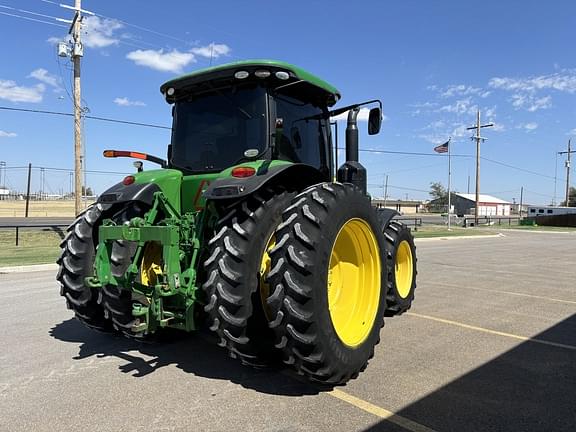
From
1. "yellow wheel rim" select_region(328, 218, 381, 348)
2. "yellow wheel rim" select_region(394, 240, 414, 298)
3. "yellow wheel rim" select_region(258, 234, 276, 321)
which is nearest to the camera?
"yellow wheel rim" select_region(258, 234, 276, 321)

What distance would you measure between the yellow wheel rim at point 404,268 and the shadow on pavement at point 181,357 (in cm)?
298

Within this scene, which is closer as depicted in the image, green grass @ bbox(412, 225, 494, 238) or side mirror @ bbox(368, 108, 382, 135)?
side mirror @ bbox(368, 108, 382, 135)

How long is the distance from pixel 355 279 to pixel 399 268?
8.18 ft

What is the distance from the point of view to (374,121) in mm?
4996

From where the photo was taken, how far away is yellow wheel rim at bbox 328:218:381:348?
13.4 feet

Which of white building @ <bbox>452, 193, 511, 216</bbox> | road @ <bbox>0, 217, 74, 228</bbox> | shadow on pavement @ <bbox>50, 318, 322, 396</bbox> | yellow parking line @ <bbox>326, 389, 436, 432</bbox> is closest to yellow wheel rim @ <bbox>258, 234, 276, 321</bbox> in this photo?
shadow on pavement @ <bbox>50, 318, 322, 396</bbox>

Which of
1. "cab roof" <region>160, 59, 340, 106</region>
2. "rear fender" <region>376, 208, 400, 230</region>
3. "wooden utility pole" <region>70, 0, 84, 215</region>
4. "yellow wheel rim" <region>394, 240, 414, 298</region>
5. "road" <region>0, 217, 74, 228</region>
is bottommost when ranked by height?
"road" <region>0, 217, 74, 228</region>

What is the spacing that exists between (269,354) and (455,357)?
2.06 metres

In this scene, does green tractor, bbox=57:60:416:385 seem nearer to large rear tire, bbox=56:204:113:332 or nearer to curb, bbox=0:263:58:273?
large rear tire, bbox=56:204:113:332

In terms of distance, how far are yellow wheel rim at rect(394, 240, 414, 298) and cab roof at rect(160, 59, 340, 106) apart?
268 centimetres

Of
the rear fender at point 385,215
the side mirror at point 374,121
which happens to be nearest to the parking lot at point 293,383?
the rear fender at point 385,215

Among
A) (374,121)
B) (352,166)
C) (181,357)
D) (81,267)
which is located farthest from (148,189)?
(374,121)

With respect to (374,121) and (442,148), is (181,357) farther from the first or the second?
(442,148)

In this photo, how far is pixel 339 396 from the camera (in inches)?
140
